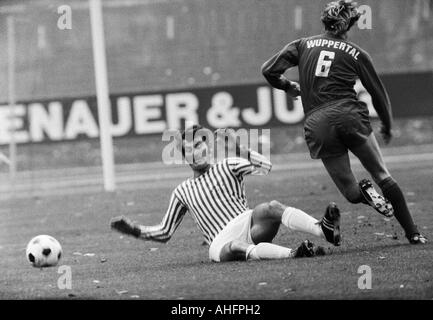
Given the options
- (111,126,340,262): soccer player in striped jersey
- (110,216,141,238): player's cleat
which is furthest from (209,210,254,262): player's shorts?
(110,216,141,238): player's cleat

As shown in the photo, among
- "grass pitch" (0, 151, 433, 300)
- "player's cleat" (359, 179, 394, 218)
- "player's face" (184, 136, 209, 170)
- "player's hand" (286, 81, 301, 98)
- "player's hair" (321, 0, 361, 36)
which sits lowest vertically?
"grass pitch" (0, 151, 433, 300)

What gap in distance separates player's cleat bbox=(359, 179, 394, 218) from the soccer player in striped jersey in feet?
1.80

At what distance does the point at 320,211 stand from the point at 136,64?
40.7 feet

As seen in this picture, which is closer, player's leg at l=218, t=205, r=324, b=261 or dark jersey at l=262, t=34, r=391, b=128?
player's leg at l=218, t=205, r=324, b=261

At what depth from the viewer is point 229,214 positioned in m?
8.77

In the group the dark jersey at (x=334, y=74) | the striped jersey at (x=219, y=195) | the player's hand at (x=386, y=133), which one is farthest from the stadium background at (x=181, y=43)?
the striped jersey at (x=219, y=195)

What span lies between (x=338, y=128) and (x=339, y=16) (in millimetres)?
935

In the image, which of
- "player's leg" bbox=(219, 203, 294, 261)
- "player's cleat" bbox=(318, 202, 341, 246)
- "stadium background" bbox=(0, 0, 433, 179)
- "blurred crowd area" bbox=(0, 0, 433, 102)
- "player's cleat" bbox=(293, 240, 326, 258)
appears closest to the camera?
"player's cleat" bbox=(318, 202, 341, 246)

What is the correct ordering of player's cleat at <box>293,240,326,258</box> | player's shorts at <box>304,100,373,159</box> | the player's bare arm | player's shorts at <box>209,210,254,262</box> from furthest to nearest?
the player's bare arm → player's shorts at <box>304,100,373,159</box> → player's shorts at <box>209,210,254,262</box> → player's cleat at <box>293,240,326,258</box>

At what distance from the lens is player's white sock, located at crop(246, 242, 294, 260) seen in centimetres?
854

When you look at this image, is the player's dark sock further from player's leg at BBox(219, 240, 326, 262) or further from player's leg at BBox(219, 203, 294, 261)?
player's leg at BBox(219, 203, 294, 261)

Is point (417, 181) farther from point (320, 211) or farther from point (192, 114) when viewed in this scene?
point (192, 114)
